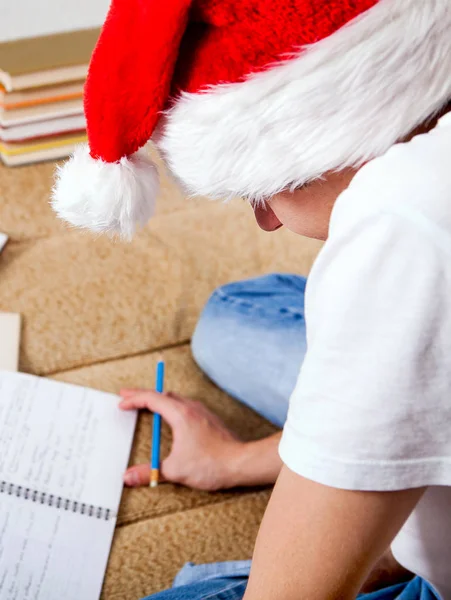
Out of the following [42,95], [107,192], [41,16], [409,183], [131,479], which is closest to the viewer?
[409,183]

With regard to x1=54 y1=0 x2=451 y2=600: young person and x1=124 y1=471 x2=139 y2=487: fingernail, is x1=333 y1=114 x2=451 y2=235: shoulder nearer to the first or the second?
x1=54 y1=0 x2=451 y2=600: young person

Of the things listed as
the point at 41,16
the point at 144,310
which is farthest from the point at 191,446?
the point at 41,16

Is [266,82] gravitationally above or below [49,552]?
above

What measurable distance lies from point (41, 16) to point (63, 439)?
1.07 meters

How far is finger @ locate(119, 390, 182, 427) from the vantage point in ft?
3.33

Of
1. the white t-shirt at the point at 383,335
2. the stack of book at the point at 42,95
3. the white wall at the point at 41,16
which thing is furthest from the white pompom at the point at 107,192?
the white wall at the point at 41,16

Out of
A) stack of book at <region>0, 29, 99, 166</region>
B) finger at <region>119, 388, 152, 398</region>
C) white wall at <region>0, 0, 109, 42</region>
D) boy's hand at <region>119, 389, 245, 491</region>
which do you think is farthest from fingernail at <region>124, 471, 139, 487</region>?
white wall at <region>0, 0, 109, 42</region>

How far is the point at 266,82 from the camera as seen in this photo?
1.67ft

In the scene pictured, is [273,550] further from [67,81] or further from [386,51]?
[67,81]

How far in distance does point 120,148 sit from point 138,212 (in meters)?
0.07

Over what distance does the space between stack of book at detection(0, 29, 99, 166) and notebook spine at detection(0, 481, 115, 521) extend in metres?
0.78

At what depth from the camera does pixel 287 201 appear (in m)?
0.59

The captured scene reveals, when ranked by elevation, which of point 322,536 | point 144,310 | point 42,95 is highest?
point 322,536

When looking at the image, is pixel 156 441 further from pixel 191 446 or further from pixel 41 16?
pixel 41 16
